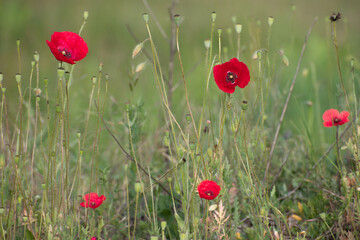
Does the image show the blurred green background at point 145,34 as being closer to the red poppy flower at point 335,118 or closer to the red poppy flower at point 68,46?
the red poppy flower at point 335,118

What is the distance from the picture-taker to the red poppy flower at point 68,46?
1450mm

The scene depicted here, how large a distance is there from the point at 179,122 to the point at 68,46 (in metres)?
1.30

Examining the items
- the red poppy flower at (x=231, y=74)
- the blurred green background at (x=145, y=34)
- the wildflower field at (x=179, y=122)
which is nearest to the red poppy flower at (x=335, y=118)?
the wildflower field at (x=179, y=122)

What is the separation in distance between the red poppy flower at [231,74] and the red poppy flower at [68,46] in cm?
41

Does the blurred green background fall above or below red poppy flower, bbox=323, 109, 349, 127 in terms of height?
above

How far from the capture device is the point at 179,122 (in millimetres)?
2721

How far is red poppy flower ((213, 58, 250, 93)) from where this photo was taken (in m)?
1.41

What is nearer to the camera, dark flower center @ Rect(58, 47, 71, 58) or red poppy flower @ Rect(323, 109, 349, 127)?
dark flower center @ Rect(58, 47, 71, 58)

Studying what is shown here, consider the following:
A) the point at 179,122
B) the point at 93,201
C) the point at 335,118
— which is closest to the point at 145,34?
the point at 179,122

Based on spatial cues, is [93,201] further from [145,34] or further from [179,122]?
[145,34]

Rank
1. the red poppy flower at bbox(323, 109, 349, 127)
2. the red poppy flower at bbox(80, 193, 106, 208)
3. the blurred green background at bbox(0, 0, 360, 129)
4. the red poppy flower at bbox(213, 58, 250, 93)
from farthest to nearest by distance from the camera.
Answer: the blurred green background at bbox(0, 0, 360, 129)
the red poppy flower at bbox(323, 109, 349, 127)
the red poppy flower at bbox(80, 193, 106, 208)
the red poppy flower at bbox(213, 58, 250, 93)

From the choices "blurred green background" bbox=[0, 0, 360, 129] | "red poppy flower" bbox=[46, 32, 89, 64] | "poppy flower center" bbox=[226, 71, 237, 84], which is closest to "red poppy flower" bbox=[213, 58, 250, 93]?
"poppy flower center" bbox=[226, 71, 237, 84]

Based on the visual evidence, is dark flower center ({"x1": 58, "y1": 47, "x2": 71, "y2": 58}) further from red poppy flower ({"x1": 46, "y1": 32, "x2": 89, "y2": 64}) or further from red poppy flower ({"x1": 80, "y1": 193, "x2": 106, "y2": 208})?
red poppy flower ({"x1": 80, "y1": 193, "x2": 106, "y2": 208})

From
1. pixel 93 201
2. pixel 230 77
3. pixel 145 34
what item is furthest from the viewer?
pixel 145 34
